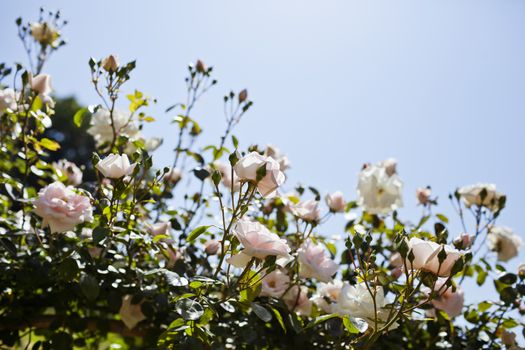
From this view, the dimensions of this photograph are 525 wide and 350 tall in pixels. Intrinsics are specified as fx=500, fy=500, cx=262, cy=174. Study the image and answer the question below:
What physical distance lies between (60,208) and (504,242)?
1645 millimetres

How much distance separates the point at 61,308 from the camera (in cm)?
163

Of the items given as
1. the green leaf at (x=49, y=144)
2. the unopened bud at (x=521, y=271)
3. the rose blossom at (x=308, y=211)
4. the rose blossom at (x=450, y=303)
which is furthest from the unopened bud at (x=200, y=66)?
the unopened bud at (x=521, y=271)

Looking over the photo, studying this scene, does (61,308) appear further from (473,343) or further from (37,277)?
(473,343)

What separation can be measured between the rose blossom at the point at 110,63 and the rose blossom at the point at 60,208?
444 mm

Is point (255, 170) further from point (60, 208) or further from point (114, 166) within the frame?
point (60, 208)

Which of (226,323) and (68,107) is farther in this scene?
(68,107)

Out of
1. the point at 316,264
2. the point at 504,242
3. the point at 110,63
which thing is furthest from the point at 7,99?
the point at 504,242

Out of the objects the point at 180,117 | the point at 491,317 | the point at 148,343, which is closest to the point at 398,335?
the point at 491,317

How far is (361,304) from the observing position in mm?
1207

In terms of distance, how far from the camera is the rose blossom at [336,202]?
5.89 feet

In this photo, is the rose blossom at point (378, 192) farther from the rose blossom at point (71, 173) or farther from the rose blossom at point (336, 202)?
the rose blossom at point (71, 173)

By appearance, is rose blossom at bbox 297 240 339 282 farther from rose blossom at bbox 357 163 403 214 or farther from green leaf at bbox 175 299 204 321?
rose blossom at bbox 357 163 403 214

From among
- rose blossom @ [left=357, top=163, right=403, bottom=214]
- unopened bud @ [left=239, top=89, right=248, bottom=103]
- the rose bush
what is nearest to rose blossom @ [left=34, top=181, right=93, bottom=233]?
the rose bush

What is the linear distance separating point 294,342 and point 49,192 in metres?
0.84
